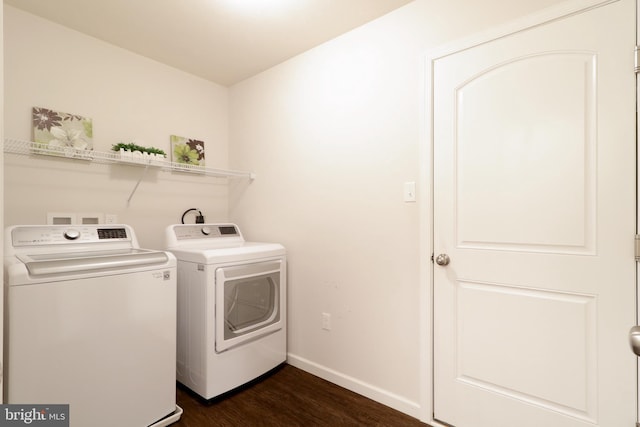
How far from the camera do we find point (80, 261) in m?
1.44

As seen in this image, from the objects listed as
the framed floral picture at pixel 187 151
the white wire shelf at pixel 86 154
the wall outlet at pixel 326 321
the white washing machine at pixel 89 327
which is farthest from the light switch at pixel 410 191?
the framed floral picture at pixel 187 151

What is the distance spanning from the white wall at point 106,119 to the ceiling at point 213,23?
13 centimetres

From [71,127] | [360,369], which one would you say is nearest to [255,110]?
[71,127]

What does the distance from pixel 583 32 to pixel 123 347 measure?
252 cm

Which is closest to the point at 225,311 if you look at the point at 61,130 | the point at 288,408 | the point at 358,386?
the point at 288,408

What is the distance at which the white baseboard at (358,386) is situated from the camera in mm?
1800

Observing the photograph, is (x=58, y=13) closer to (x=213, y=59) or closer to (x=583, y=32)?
(x=213, y=59)

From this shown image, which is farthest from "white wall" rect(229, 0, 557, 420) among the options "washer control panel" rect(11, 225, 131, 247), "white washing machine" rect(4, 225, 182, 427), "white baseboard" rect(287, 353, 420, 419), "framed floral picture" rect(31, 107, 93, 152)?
"framed floral picture" rect(31, 107, 93, 152)

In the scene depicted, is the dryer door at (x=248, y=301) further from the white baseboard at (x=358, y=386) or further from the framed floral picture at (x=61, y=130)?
the framed floral picture at (x=61, y=130)

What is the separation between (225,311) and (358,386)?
97 centimetres

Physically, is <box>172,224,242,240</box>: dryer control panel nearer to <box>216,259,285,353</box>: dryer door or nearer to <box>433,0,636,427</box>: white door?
<box>216,259,285,353</box>: dryer door

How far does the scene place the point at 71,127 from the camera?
205 centimetres

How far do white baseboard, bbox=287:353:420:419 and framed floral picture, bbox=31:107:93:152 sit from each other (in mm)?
2068

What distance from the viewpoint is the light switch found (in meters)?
1.79
